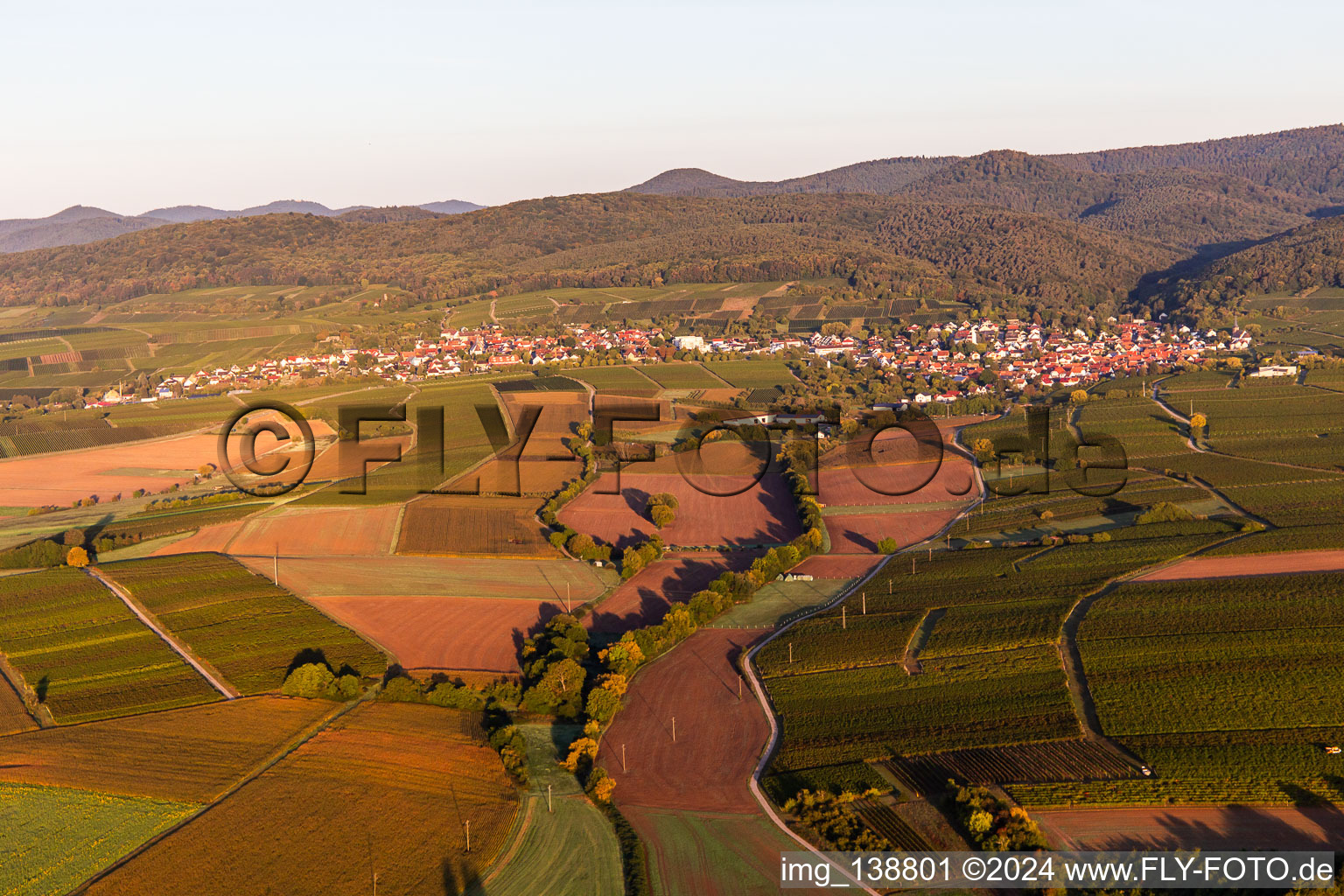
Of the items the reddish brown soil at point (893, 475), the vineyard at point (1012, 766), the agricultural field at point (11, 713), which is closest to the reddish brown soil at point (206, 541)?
the agricultural field at point (11, 713)

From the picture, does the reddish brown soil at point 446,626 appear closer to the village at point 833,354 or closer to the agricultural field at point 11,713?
the agricultural field at point 11,713

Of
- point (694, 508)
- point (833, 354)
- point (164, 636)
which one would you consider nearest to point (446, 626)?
point (164, 636)

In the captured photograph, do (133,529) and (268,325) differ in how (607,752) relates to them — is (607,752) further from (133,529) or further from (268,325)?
(268,325)

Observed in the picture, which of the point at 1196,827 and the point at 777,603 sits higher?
the point at 777,603

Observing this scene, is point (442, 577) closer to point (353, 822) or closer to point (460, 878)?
point (353, 822)

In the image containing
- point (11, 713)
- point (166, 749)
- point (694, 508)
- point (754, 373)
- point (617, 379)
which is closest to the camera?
point (166, 749)

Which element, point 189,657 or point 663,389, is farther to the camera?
point 663,389

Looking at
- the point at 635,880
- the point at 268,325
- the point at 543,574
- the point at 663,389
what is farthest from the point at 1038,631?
the point at 268,325
